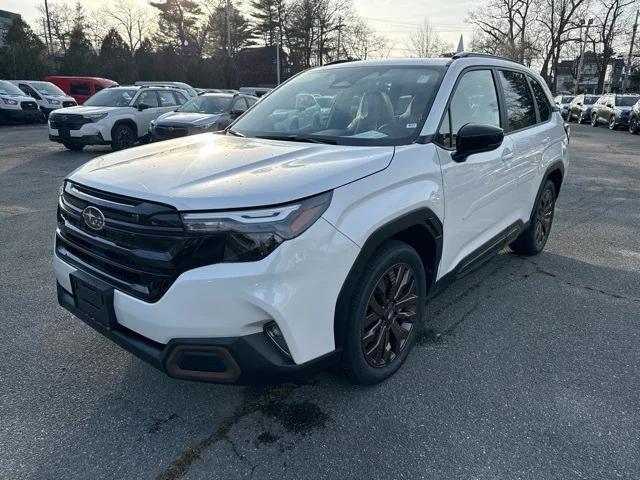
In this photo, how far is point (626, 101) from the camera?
24.4 m

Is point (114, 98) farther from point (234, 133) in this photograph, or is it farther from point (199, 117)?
point (234, 133)

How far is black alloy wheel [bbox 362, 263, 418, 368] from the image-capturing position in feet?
8.66

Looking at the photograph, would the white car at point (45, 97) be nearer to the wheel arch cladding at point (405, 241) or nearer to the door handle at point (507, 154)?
the door handle at point (507, 154)

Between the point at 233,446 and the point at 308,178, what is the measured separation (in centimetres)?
134

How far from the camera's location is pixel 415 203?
2660 millimetres

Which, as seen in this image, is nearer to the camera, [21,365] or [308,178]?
[308,178]

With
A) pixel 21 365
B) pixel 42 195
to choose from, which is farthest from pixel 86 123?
pixel 21 365

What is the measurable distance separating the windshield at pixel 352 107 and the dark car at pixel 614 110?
24526 mm

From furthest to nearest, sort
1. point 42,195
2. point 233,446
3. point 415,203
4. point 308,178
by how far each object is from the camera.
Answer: point 42,195, point 415,203, point 233,446, point 308,178

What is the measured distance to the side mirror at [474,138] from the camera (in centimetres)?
289

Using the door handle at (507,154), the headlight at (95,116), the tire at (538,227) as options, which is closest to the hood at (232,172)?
the door handle at (507,154)

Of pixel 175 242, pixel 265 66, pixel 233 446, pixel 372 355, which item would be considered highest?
pixel 265 66

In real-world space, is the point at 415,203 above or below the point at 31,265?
above

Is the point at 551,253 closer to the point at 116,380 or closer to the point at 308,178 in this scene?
the point at 308,178
